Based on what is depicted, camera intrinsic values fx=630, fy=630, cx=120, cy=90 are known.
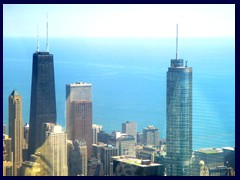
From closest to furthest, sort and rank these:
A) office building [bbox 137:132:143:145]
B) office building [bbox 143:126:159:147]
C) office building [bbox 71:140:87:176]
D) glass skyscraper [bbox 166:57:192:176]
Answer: office building [bbox 71:140:87:176]
office building [bbox 143:126:159:147]
office building [bbox 137:132:143:145]
glass skyscraper [bbox 166:57:192:176]

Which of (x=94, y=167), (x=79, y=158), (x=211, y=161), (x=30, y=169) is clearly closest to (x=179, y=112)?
(x=211, y=161)

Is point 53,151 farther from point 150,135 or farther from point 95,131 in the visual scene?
point 150,135

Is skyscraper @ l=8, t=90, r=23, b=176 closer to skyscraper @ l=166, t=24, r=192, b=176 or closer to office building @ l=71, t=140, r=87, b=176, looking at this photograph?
Result: office building @ l=71, t=140, r=87, b=176

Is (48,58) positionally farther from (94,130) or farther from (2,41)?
(2,41)

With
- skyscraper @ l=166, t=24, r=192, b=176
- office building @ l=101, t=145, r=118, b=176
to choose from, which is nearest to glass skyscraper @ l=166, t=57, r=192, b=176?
skyscraper @ l=166, t=24, r=192, b=176

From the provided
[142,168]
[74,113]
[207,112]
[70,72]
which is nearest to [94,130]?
[74,113]

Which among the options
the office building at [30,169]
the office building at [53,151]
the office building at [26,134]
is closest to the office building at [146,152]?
the office building at [53,151]
